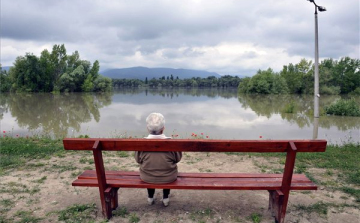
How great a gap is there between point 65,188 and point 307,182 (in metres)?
3.88

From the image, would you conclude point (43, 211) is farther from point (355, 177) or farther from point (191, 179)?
point (355, 177)

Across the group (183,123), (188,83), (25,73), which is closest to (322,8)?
(183,123)

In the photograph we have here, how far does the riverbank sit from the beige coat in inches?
22.1

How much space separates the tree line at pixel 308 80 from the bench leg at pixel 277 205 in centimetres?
7030

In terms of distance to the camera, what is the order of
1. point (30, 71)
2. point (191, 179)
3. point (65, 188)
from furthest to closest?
point (30, 71)
point (65, 188)
point (191, 179)

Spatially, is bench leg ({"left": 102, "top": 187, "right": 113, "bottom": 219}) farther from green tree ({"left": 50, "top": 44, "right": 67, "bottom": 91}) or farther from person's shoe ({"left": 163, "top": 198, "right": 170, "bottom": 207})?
green tree ({"left": 50, "top": 44, "right": 67, "bottom": 91})

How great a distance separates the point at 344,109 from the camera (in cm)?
2475

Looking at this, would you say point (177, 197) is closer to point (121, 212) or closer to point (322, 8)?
point (121, 212)

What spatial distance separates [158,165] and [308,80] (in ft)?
242

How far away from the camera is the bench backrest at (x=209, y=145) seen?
309cm

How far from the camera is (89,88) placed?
6706 centimetres

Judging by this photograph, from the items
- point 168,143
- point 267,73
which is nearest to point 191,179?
point 168,143

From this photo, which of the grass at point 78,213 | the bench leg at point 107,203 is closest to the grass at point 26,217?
the grass at point 78,213

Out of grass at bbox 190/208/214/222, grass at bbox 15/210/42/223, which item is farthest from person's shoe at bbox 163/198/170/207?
grass at bbox 15/210/42/223
